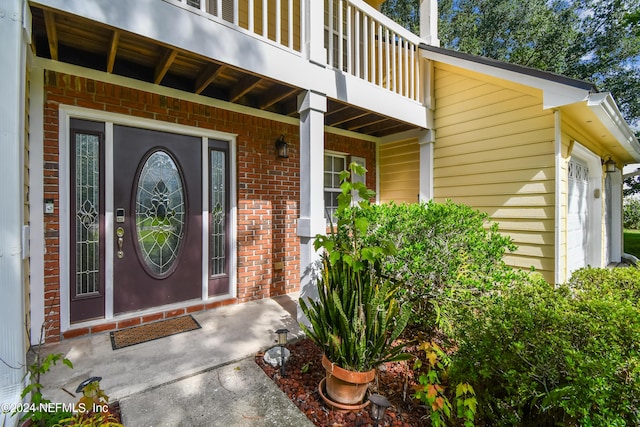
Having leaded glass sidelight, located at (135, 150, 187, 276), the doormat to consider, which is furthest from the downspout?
→ leaded glass sidelight, located at (135, 150, 187, 276)

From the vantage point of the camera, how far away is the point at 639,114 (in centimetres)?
1064

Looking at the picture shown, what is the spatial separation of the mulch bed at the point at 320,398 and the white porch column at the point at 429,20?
186 inches

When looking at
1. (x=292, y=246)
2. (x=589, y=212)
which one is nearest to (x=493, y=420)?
(x=292, y=246)

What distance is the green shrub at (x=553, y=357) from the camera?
1288mm

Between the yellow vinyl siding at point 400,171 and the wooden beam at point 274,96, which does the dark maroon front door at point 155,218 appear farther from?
the yellow vinyl siding at point 400,171

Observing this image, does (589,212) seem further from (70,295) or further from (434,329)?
(70,295)

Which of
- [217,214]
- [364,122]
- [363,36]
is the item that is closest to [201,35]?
[217,214]

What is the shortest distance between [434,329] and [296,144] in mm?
3198

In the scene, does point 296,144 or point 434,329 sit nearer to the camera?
point 434,329

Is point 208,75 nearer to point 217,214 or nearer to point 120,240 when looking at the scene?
point 217,214

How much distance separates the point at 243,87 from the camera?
10.7 ft

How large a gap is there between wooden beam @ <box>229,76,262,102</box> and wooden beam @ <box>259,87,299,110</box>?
1.11ft

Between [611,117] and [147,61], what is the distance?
5814mm

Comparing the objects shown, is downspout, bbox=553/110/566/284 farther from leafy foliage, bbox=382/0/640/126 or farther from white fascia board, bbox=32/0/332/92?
leafy foliage, bbox=382/0/640/126
